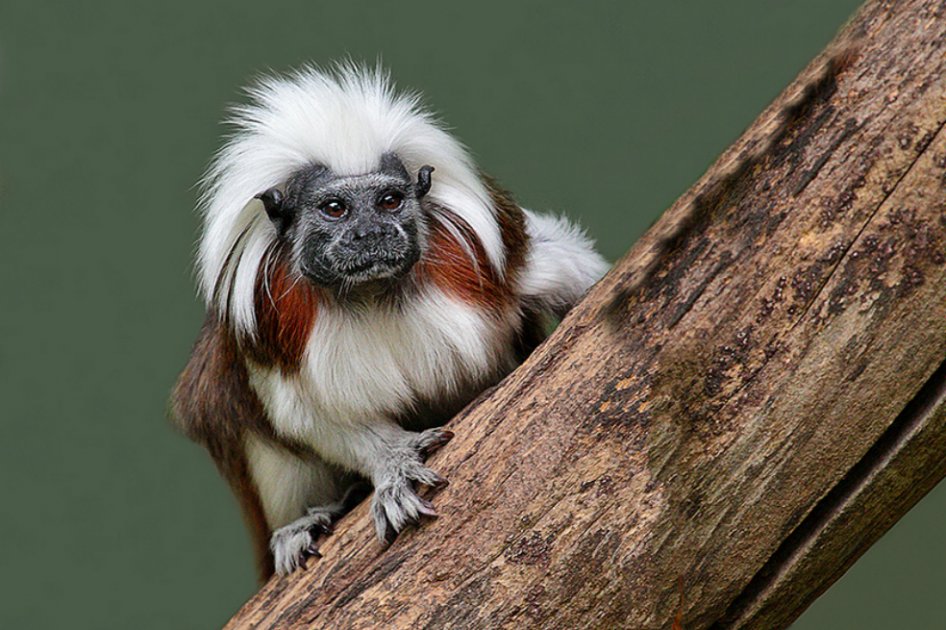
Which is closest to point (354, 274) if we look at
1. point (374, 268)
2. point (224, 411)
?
point (374, 268)

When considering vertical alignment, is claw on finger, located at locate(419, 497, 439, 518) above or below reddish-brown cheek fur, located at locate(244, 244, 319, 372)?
below

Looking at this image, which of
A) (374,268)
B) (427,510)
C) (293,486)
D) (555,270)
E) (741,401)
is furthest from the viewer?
(293,486)

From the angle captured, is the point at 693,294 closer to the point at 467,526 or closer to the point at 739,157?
the point at 739,157

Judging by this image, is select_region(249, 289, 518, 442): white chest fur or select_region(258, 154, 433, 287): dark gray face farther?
select_region(249, 289, 518, 442): white chest fur

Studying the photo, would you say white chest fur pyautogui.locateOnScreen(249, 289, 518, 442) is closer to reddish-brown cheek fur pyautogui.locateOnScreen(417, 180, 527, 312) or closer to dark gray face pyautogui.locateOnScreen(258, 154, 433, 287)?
reddish-brown cheek fur pyautogui.locateOnScreen(417, 180, 527, 312)

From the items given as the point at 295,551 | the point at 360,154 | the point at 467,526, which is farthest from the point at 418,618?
the point at 360,154

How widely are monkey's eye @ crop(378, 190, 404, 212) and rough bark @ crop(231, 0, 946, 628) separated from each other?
2.07 ft

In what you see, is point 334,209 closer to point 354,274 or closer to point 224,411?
point 354,274

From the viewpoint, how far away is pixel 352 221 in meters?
3.04

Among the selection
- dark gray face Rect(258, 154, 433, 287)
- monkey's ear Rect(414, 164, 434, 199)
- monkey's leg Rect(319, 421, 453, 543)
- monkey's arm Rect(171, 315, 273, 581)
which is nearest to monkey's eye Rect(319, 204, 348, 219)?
dark gray face Rect(258, 154, 433, 287)

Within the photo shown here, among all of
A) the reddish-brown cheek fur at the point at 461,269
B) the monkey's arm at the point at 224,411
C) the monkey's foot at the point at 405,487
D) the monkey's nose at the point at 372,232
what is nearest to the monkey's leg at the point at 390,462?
the monkey's foot at the point at 405,487

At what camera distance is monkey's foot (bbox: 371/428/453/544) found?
9.25ft

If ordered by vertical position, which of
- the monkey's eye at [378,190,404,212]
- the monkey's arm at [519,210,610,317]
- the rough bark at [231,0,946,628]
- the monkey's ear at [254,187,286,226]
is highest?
the monkey's ear at [254,187,286,226]

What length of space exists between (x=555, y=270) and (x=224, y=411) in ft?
3.73
